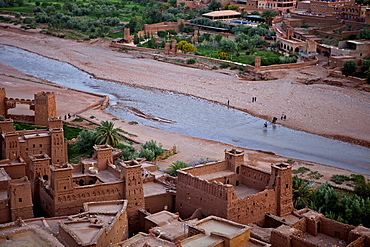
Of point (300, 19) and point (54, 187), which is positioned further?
point (300, 19)

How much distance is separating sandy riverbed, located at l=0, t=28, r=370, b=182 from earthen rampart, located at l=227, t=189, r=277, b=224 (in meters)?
12.0

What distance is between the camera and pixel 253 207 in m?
28.2

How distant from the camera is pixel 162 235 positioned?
2394 cm

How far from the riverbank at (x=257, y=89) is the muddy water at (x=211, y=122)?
1620 mm

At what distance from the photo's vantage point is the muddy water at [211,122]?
46.7m

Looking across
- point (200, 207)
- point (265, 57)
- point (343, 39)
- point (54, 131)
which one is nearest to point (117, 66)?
point (265, 57)

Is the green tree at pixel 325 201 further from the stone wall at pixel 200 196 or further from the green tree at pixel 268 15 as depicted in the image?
the green tree at pixel 268 15

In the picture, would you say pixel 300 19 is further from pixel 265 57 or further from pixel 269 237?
pixel 269 237

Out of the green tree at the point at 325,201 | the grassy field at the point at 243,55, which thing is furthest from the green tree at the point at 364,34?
the green tree at the point at 325,201

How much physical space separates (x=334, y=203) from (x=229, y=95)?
3371 cm

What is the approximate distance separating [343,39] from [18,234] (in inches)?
2817

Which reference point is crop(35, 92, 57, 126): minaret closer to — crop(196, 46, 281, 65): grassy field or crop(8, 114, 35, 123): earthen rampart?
crop(8, 114, 35, 123): earthen rampart

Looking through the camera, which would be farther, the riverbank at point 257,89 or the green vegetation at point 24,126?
the riverbank at point 257,89

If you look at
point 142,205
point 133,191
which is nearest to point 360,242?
point 142,205
